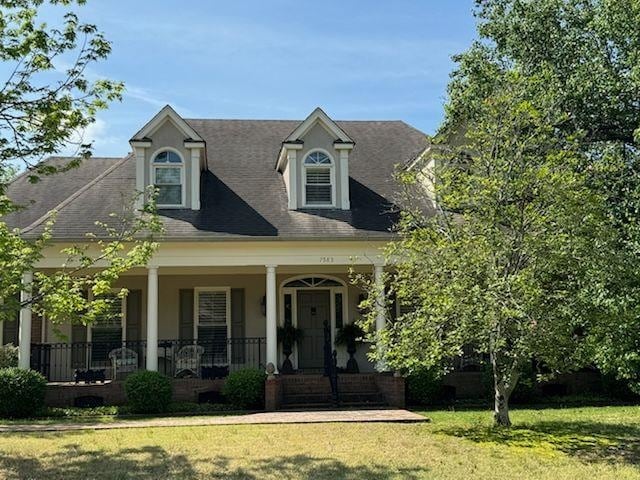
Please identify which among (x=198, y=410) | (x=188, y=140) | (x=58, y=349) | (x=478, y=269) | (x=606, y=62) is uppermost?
(x=606, y=62)

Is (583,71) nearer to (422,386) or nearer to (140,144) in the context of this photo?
(422,386)

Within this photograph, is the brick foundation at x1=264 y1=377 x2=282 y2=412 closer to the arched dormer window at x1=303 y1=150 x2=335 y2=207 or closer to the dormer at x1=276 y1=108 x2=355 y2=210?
the dormer at x1=276 y1=108 x2=355 y2=210

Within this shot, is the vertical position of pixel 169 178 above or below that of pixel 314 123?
below

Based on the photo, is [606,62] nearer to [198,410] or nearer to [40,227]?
[198,410]

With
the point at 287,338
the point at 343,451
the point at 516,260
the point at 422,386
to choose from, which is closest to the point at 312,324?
the point at 287,338

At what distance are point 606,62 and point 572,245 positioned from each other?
7.36 meters

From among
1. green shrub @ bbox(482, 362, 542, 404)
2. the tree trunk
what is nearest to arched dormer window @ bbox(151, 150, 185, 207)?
green shrub @ bbox(482, 362, 542, 404)

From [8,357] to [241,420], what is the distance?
7.52 m

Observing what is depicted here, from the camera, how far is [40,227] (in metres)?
15.5

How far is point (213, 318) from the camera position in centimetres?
1892

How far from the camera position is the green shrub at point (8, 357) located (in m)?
16.6

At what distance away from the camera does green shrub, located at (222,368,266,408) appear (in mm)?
15078

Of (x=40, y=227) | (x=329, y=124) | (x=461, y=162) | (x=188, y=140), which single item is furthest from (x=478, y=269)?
(x=40, y=227)

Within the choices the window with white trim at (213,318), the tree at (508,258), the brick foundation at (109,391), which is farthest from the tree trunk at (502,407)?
the window with white trim at (213,318)
